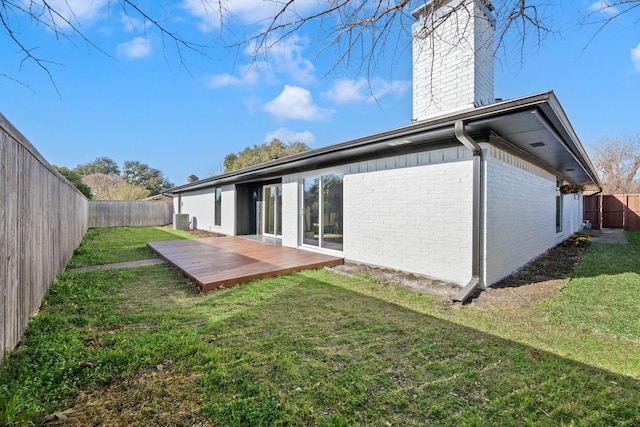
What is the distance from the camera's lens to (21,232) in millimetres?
2535

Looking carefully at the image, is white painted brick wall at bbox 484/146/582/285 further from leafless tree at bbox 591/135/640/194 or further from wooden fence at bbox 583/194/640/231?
leafless tree at bbox 591/135/640/194

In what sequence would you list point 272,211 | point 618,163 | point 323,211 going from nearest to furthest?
point 323,211 < point 272,211 < point 618,163

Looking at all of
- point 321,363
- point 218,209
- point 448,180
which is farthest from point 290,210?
point 218,209

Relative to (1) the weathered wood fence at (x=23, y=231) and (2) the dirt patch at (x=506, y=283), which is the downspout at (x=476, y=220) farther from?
(1) the weathered wood fence at (x=23, y=231)

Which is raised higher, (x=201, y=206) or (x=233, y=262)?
(x=201, y=206)

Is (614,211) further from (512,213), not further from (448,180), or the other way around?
(448,180)

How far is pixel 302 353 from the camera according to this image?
2467 millimetres

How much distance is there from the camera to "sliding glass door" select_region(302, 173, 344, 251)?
22.0 ft

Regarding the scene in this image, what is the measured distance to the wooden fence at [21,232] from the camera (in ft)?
6.91

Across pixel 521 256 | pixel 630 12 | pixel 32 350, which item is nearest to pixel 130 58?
pixel 32 350

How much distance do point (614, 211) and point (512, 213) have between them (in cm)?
1675

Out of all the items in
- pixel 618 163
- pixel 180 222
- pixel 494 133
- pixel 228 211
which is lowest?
→ pixel 180 222

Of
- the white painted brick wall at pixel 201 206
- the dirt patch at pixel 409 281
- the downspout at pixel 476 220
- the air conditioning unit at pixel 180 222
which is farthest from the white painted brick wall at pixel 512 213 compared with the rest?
the air conditioning unit at pixel 180 222

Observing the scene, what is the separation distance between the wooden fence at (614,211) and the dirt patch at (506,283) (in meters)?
13.7
